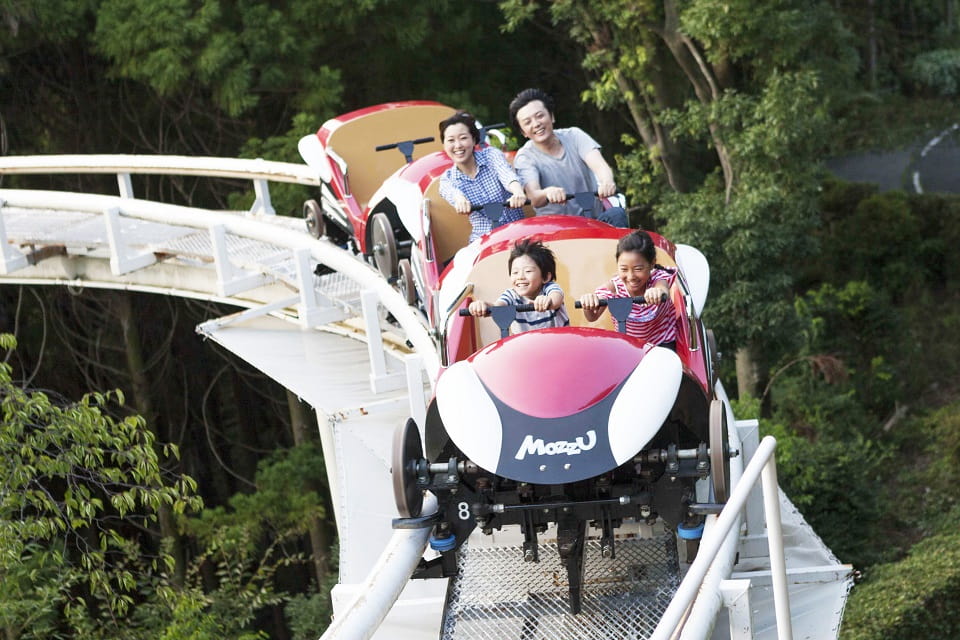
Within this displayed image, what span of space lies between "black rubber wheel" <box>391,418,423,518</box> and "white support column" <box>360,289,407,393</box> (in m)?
2.49

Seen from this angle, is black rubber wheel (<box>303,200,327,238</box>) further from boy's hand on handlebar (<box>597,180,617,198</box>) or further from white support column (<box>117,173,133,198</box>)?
boy's hand on handlebar (<box>597,180,617,198</box>)

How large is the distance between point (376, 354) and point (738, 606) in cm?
341

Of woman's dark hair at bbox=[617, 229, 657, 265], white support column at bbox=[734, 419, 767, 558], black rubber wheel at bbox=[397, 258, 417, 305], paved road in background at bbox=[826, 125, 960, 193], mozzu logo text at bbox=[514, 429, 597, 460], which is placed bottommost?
paved road in background at bbox=[826, 125, 960, 193]

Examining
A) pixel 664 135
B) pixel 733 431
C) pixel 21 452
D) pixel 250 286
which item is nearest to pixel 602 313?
pixel 733 431

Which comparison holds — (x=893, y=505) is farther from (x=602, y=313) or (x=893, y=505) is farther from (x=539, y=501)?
(x=539, y=501)

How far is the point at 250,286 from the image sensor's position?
7.88 metres

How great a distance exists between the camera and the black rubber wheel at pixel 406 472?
3.92 m

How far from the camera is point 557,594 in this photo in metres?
4.12

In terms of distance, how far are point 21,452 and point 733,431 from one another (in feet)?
9.91

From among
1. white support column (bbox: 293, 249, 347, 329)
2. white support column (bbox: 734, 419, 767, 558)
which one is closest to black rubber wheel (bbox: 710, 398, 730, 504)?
white support column (bbox: 734, 419, 767, 558)

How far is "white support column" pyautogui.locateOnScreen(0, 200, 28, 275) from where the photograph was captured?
337 inches

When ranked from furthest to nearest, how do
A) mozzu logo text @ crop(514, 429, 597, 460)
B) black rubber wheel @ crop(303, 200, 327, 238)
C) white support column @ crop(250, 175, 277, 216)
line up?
white support column @ crop(250, 175, 277, 216) < black rubber wheel @ crop(303, 200, 327, 238) < mozzu logo text @ crop(514, 429, 597, 460)

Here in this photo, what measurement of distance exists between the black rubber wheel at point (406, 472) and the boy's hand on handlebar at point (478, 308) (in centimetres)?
67

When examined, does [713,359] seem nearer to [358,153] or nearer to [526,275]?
[526,275]
